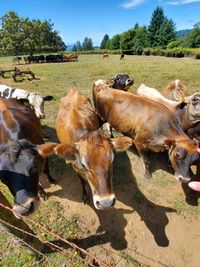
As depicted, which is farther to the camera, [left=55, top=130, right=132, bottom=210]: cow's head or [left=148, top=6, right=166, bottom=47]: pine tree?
[left=148, top=6, right=166, bottom=47]: pine tree

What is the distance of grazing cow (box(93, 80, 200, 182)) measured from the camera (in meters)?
3.93

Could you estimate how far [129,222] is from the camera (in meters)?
4.00

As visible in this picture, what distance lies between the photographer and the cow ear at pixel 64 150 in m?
2.94

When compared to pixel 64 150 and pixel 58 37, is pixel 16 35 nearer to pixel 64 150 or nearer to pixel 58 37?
pixel 58 37

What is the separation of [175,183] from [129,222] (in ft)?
4.91

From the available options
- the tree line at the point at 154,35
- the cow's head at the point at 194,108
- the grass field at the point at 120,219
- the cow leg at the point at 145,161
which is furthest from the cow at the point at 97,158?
the tree line at the point at 154,35

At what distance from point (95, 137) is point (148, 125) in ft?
7.00

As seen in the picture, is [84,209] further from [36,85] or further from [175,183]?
[36,85]

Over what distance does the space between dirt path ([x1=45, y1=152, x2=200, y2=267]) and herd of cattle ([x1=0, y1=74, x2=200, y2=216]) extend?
0.35 meters

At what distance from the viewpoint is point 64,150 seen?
9.77ft

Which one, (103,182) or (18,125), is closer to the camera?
(103,182)

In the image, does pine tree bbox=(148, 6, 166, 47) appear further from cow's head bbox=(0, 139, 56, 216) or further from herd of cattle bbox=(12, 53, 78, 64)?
cow's head bbox=(0, 139, 56, 216)

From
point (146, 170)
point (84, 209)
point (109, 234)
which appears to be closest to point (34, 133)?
point (84, 209)

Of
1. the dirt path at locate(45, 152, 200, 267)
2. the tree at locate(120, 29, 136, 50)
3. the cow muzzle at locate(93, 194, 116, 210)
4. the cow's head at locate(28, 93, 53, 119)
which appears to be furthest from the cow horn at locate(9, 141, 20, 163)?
the tree at locate(120, 29, 136, 50)
